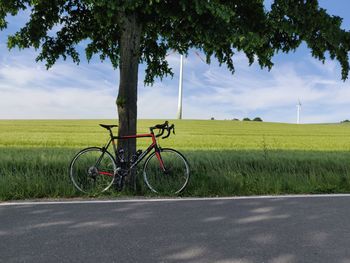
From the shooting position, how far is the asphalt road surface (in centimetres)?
380

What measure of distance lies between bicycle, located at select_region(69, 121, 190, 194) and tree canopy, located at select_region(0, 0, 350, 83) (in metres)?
1.96

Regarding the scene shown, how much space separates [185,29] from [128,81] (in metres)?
1.54

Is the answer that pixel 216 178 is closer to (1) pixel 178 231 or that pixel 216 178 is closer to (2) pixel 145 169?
(2) pixel 145 169

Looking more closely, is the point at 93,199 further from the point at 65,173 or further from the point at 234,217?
the point at 234,217

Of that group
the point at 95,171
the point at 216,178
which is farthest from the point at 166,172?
the point at 95,171

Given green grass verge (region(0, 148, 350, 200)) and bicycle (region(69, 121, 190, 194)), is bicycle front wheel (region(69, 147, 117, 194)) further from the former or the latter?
green grass verge (region(0, 148, 350, 200))

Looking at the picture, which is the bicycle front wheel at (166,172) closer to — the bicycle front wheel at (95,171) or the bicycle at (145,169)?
the bicycle at (145,169)

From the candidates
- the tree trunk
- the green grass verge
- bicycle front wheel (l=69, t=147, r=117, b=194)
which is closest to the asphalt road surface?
the green grass verge

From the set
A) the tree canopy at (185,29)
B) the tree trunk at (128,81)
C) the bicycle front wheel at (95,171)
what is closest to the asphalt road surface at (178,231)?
the bicycle front wheel at (95,171)

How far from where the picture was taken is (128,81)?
7.41 meters

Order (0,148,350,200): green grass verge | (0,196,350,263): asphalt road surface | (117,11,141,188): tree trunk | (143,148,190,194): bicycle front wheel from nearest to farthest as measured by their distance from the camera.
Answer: (0,196,350,263): asphalt road surface < (0,148,350,200): green grass verge < (143,148,190,194): bicycle front wheel < (117,11,141,188): tree trunk

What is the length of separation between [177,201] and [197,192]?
0.74 meters

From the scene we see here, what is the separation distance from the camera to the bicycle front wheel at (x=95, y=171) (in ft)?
22.5

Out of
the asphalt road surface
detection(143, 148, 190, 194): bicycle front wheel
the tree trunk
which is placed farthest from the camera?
the tree trunk
